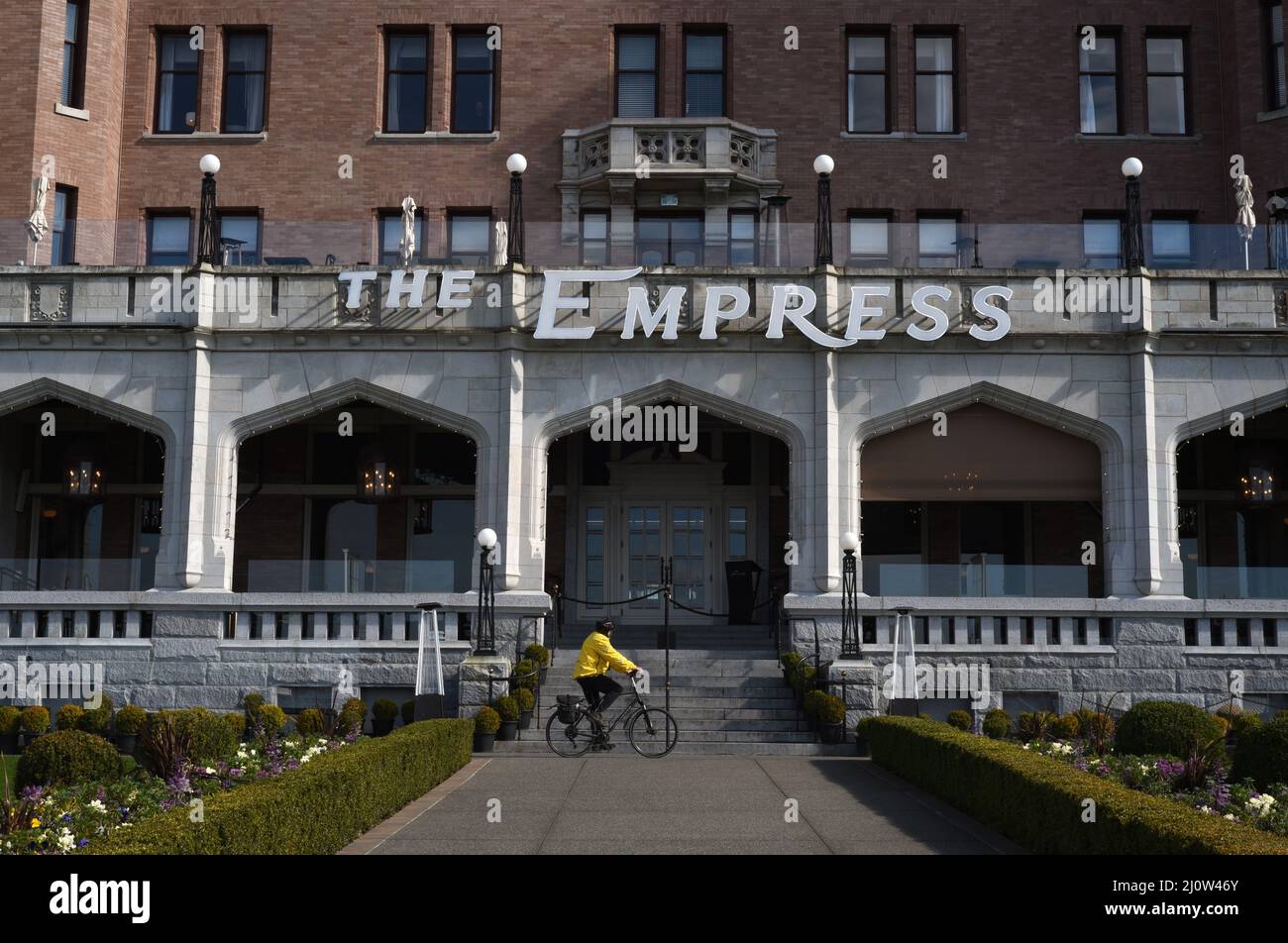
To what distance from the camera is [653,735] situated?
18922 millimetres

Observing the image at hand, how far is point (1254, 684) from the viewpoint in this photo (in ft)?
71.7

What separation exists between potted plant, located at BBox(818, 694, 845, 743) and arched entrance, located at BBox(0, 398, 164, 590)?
13.7m

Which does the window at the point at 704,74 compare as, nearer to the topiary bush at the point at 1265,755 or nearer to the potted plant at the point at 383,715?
the potted plant at the point at 383,715

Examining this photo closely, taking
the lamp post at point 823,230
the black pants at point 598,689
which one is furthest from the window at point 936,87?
the black pants at point 598,689

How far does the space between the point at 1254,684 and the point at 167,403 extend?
17.8m

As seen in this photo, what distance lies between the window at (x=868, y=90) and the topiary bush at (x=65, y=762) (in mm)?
20272

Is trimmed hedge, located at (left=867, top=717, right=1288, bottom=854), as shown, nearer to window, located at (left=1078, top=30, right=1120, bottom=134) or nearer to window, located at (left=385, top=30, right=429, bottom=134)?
window, located at (left=1078, top=30, right=1120, bottom=134)

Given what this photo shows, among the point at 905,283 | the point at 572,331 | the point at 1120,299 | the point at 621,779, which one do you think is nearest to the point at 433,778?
the point at 621,779

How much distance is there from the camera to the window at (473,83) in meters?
29.8

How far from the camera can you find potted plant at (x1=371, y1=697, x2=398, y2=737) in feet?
66.8

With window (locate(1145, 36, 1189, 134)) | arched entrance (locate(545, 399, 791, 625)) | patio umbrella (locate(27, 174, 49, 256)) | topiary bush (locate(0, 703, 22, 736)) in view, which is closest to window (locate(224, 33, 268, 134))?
patio umbrella (locate(27, 174, 49, 256))

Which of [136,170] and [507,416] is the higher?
[136,170]

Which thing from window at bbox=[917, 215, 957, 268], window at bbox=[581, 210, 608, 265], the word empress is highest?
window at bbox=[917, 215, 957, 268]

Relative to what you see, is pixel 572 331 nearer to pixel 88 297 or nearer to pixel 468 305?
pixel 468 305
